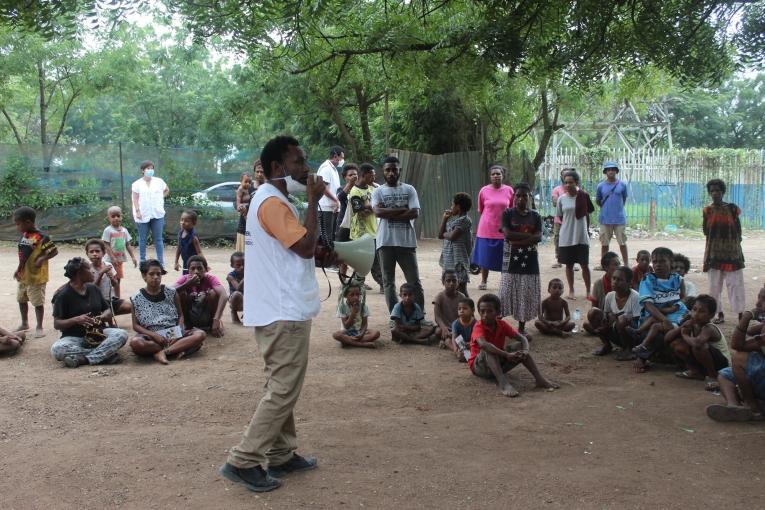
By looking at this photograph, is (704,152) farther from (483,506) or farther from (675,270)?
(483,506)

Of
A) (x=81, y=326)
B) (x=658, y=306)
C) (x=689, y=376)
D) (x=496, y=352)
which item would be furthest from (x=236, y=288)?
(x=689, y=376)

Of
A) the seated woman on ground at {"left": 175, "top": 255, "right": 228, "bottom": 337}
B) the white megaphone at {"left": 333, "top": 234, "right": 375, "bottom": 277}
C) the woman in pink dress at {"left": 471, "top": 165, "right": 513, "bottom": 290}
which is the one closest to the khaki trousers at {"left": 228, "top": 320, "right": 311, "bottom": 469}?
the white megaphone at {"left": 333, "top": 234, "right": 375, "bottom": 277}

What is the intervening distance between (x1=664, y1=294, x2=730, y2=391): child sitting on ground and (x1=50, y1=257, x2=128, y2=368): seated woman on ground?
4.76 meters

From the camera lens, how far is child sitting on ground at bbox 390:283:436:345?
24.4 ft

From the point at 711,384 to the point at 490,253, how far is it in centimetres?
373

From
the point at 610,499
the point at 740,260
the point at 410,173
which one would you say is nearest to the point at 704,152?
the point at 410,173

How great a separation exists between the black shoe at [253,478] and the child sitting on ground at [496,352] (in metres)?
2.34

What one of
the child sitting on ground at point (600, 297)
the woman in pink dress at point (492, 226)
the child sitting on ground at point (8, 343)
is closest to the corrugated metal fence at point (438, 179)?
the woman in pink dress at point (492, 226)

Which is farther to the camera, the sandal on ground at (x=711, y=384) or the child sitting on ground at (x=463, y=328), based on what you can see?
the child sitting on ground at (x=463, y=328)

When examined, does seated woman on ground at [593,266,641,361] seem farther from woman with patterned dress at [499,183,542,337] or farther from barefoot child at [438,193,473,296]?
barefoot child at [438,193,473,296]

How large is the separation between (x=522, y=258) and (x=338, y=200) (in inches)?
116

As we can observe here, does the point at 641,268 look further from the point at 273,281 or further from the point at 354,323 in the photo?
the point at 273,281

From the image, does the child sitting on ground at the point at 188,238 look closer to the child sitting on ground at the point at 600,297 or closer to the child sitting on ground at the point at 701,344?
the child sitting on ground at the point at 600,297

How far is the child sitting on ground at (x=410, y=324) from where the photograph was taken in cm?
745
